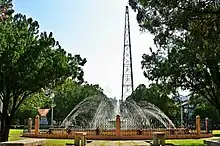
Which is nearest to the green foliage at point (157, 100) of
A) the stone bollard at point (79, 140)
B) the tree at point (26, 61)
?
the tree at point (26, 61)

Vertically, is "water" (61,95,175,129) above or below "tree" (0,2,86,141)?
below

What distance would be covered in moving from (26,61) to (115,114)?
20969 millimetres

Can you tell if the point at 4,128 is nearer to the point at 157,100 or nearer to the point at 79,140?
the point at 79,140

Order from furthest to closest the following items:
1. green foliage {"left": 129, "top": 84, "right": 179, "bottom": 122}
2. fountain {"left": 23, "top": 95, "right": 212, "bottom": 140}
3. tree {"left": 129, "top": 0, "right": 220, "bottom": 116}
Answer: green foliage {"left": 129, "top": 84, "right": 179, "bottom": 122} < fountain {"left": 23, "top": 95, "right": 212, "bottom": 140} < tree {"left": 129, "top": 0, "right": 220, "bottom": 116}

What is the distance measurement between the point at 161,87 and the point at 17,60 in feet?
38.1

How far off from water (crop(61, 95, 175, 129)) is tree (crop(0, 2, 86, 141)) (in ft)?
45.9

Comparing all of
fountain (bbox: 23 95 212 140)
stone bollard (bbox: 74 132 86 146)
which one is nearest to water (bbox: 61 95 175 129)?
fountain (bbox: 23 95 212 140)

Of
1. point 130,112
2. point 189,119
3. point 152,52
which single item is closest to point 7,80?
point 152,52

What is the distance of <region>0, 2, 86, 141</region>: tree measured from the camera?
21.7 m

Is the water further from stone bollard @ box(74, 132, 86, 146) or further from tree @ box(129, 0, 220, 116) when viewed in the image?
tree @ box(129, 0, 220, 116)

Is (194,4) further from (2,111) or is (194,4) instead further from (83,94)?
(83,94)

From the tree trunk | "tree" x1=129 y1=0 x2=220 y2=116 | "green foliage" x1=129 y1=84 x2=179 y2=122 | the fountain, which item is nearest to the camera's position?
"tree" x1=129 y1=0 x2=220 y2=116

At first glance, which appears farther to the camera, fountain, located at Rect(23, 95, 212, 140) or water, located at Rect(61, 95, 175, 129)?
water, located at Rect(61, 95, 175, 129)

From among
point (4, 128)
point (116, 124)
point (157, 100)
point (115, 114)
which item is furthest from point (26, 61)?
point (157, 100)
